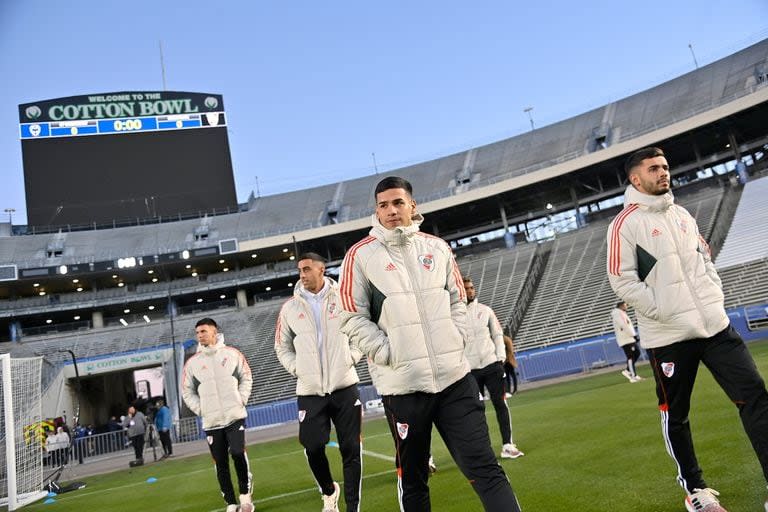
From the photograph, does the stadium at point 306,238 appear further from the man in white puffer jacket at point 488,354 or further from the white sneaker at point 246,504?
the white sneaker at point 246,504

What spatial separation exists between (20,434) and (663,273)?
1156 centimetres

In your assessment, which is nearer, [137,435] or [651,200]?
[651,200]

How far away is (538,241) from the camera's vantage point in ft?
137

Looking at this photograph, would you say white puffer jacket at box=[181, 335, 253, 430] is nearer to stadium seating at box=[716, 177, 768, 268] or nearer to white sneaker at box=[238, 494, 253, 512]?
white sneaker at box=[238, 494, 253, 512]

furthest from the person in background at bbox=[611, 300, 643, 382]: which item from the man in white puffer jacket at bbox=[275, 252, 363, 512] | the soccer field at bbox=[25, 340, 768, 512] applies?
the man in white puffer jacket at bbox=[275, 252, 363, 512]

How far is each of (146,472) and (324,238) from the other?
106ft

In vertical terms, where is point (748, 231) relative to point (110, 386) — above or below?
above

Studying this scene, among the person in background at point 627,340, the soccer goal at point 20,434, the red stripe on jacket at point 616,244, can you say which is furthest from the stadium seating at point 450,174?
the red stripe on jacket at point 616,244

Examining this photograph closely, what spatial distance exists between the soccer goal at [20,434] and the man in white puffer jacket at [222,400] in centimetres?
525

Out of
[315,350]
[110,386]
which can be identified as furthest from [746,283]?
[110,386]

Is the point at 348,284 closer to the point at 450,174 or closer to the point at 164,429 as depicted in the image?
the point at 164,429

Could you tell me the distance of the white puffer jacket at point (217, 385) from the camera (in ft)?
22.2

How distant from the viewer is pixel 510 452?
685cm

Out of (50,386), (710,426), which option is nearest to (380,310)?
(710,426)
